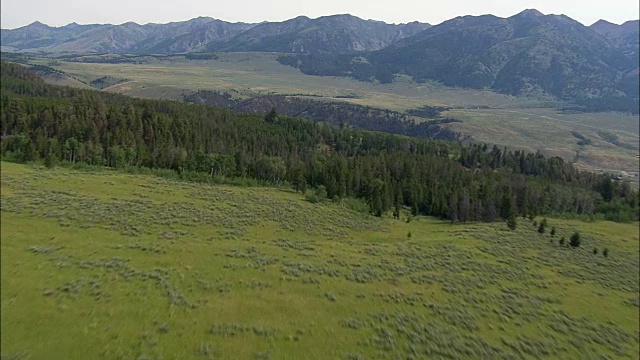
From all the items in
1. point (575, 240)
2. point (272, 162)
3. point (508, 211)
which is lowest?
point (575, 240)

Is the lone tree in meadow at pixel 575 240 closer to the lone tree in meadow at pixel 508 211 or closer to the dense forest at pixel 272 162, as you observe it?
the lone tree in meadow at pixel 508 211

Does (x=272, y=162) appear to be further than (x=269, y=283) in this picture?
Yes

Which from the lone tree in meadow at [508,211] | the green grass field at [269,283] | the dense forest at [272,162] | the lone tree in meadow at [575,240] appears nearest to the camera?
the green grass field at [269,283]

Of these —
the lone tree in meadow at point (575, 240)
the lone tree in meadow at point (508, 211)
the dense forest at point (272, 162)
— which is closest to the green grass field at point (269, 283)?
the lone tree in meadow at point (575, 240)

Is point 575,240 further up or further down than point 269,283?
further down

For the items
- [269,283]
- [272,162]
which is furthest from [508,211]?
[269,283]

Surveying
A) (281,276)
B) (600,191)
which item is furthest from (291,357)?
(600,191)

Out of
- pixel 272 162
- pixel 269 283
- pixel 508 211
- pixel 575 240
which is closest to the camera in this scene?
pixel 269 283

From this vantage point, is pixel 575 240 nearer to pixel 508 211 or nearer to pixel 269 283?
pixel 508 211
